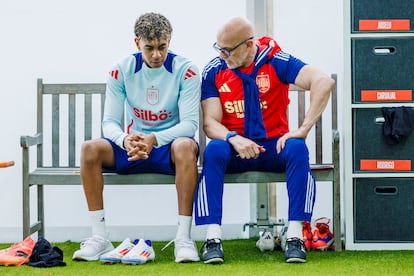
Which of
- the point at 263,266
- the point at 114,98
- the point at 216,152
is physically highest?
the point at 114,98

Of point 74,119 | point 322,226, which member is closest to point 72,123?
point 74,119

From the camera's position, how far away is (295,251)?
11.0 ft

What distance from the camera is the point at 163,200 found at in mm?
4270

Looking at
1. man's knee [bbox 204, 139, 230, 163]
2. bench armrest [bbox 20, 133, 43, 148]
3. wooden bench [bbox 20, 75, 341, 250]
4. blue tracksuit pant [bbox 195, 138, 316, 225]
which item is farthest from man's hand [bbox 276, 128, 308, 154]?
bench armrest [bbox 20, 133, 43, 148]

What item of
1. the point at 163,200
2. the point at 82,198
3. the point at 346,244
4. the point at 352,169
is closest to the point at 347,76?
the point at 352,169

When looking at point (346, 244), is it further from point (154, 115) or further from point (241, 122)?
point (154, 115)

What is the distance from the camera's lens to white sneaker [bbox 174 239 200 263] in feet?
11.1

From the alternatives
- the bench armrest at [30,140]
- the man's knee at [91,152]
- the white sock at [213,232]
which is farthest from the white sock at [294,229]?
the bench armrest at [30,140]

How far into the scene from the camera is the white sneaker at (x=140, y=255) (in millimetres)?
3369

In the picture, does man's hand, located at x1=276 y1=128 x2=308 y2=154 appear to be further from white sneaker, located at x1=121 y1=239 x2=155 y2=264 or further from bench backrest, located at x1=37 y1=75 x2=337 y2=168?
white sneaker, located at x1=121 y1=239 x2=155 y2=264

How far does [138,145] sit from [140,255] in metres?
0.47

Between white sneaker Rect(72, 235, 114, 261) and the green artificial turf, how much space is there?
0.12 ft

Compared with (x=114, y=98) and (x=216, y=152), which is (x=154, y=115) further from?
(x=216, y=152)

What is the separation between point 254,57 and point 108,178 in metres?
0.87
